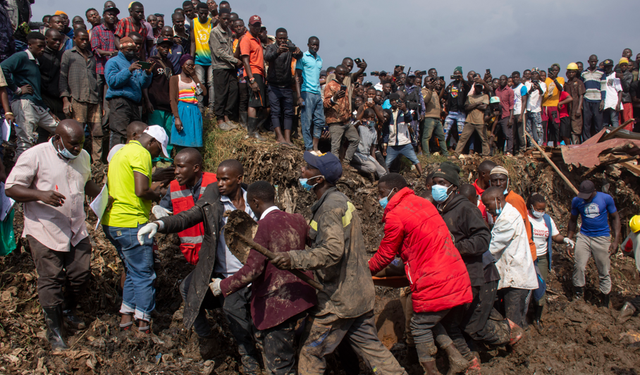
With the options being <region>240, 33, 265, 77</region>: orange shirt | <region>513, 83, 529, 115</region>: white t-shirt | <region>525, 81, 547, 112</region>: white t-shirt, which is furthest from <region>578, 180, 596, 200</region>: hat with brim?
<region>240, 33, 265, 77</region>: orange shirt

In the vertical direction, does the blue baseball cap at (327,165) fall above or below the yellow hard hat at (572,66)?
below

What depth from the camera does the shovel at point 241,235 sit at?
285cm

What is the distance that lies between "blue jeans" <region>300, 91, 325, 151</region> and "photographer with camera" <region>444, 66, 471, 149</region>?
196 inches

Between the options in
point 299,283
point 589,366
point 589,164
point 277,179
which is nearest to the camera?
point 299,283

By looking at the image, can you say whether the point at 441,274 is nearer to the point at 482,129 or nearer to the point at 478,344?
the point at 478,344

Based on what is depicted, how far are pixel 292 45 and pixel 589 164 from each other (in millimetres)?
8578

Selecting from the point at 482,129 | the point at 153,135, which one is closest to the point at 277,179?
the point at 153,135

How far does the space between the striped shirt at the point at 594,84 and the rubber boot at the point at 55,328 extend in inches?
548

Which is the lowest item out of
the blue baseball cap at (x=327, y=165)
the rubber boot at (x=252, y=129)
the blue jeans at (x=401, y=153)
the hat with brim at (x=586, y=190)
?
the hat with brim at (x=586, y=190)

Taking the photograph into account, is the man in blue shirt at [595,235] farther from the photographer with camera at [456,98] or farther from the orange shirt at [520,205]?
the photographer with camera at [456,98]

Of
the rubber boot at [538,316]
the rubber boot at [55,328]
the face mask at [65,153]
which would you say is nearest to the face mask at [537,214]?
the rubber boot at [538,316]

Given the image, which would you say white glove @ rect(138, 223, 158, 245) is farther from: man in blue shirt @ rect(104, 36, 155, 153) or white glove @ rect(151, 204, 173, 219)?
man in blue shirt @ rect(104, 36, 155, 153)

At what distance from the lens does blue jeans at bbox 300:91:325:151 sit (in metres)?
7.82

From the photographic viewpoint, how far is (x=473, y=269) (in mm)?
4145
